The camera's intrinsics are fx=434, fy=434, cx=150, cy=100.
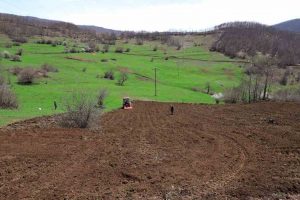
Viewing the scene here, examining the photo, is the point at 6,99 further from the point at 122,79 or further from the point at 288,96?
the point at 288,96

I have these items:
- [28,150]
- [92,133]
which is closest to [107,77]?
[92,133]

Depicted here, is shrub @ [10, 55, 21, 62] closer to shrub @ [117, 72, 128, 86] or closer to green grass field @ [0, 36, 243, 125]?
green grass field @ [0, 36, 243, 125]

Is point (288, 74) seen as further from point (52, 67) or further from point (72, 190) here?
point (72, 190)

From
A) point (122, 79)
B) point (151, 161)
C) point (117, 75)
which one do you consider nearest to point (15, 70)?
point (122, 79)

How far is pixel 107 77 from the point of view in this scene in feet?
301

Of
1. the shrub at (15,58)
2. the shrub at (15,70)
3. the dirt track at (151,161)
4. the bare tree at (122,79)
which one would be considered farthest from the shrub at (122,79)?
the dirt track at (151,161)

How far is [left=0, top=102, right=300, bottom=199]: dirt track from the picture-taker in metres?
19.6

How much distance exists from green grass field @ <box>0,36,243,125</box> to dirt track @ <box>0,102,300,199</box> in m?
10.4

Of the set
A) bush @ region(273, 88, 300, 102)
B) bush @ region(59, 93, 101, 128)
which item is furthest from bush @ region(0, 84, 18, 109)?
bush @ region(273, 88, 300, 102)

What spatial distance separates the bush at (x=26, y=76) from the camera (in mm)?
71688

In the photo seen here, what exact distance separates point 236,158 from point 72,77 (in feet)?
201

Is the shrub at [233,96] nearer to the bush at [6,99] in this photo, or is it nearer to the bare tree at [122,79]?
the bare tree at [122,79]

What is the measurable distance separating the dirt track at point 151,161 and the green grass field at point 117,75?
1041 centimetres

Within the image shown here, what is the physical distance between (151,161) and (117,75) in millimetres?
70247
